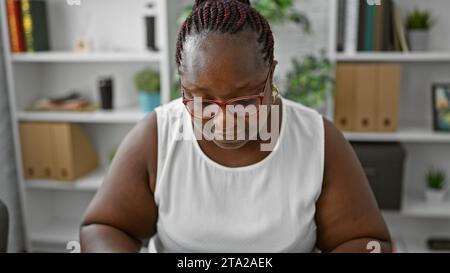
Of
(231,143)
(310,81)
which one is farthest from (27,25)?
(231,143)

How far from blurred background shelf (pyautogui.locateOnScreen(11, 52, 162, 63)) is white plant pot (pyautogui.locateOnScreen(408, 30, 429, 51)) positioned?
73cm

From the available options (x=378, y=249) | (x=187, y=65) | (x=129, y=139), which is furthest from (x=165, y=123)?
(x=378, y=249)

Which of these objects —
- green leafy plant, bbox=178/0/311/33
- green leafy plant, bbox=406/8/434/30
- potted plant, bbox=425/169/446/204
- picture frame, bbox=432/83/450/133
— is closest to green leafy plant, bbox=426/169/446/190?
potted plant, bbox=425/169/446/204

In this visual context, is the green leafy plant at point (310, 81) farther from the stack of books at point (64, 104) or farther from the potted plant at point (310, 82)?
the stack of books at point (64, 104)

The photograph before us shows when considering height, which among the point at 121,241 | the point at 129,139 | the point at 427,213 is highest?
the point at 129,139

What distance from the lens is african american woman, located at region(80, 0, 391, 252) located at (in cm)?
48

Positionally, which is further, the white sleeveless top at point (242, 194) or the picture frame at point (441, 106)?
the picture frame at point (441, 106)

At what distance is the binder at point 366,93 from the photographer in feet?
4.37

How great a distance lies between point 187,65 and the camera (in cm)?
39

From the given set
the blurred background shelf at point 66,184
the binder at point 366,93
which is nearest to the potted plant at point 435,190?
the binder at point 366,93

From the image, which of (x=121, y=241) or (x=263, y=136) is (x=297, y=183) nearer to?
(x=263, y=136)

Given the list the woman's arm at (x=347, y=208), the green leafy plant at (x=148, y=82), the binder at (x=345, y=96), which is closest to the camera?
the woman's arm at (x=347, y=208)

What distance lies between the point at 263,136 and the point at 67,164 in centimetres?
105

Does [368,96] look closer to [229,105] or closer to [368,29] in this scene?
[368,29]
